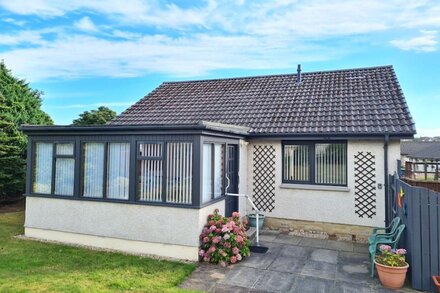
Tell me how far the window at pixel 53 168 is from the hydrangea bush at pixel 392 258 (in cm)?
776

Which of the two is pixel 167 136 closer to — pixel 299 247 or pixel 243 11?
pixel 299 247

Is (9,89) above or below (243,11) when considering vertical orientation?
below

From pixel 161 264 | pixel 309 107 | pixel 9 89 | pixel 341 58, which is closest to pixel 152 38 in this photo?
pixel 9 89

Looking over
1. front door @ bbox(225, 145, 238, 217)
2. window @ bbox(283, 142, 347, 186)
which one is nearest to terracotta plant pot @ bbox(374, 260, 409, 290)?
window @ bbox(283, 142, 347, 186)

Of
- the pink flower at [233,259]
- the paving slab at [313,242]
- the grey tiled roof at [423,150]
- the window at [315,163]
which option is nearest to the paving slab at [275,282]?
the pink flower at [233,259]

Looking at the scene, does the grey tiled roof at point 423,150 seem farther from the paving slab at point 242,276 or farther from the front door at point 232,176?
the paving slab at point 242,276

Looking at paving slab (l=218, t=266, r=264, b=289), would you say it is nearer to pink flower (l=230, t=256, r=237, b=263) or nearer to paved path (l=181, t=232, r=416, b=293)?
paved path (l=181, t=232, r=416, b=293)

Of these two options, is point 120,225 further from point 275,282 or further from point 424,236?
A: point 424,236

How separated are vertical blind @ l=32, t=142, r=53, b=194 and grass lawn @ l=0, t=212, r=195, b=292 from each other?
1554 millimetres

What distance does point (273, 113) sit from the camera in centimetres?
1149

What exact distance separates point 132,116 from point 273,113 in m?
6.55

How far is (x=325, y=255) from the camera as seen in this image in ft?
25.7

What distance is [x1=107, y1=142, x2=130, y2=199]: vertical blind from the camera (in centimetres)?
787

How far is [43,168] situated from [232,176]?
5562 millimetres
